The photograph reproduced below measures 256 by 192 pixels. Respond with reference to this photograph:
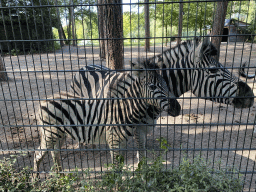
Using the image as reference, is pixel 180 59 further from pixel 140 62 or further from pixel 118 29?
pixel 118 29

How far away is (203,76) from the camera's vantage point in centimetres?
357

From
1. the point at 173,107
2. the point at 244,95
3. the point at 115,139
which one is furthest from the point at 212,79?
the point at 115,139

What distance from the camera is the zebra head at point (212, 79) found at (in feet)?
10.7

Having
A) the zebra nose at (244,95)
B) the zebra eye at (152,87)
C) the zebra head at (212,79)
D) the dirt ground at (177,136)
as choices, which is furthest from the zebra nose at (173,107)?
the zebra nose at (244,95)

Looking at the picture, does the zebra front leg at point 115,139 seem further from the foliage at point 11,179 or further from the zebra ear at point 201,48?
the zebra ear at point 201,48

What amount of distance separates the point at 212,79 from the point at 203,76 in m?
0.16

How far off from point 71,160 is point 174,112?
8.02ft

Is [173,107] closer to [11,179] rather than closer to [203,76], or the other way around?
[203,76]

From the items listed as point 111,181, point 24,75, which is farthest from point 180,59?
point 24,75

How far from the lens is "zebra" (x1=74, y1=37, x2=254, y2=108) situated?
321 cm

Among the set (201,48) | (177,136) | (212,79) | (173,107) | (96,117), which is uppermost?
(201,48)

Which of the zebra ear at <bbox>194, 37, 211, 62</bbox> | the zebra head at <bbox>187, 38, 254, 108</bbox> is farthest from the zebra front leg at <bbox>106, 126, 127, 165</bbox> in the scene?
the zebra ear at <bbox>194, 37, 211, 62</bbox>

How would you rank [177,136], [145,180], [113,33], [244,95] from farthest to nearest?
[177,136] → [113,33] → [244,95] → [145,180]

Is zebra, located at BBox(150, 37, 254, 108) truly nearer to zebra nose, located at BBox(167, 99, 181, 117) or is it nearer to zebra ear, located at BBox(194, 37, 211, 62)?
zebra ear, located at BBox(194, 37, 211, 62)
